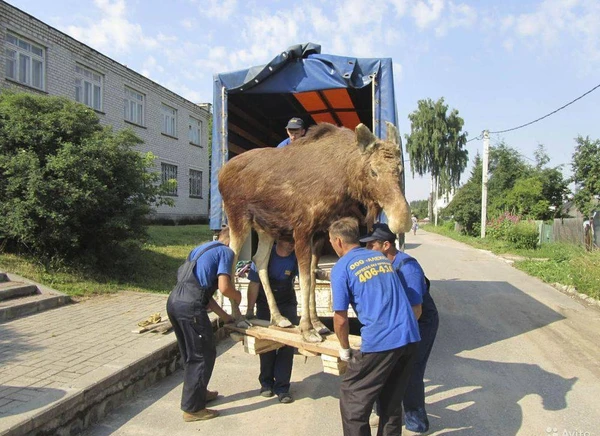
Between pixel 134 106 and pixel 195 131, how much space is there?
5223mm

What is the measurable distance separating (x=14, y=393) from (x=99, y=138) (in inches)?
238

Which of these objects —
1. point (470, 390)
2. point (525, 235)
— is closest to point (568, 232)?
point (525, 235)

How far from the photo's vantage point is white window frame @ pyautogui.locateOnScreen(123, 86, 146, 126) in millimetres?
17953

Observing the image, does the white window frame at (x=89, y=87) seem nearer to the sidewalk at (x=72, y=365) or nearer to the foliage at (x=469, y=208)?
the sidewalk at (x=72, y=365)

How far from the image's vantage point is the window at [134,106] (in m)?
Answer: 18.0

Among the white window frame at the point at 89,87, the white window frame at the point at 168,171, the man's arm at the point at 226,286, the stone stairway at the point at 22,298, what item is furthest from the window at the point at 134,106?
the man's arm at the point at 226,286

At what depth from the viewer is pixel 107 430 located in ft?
11.7

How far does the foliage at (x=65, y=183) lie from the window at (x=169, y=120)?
40.2ft

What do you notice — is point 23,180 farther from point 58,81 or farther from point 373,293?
point 58,81

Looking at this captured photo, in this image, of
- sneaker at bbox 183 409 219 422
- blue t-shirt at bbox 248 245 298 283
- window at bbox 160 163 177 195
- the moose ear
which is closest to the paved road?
sneaker at bbox 183 409 219 422

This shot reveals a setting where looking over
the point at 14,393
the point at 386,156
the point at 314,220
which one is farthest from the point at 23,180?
the point at 386,156

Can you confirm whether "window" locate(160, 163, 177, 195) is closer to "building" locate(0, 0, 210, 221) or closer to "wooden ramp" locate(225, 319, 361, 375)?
"building" locate(0, 0, 210, 221)

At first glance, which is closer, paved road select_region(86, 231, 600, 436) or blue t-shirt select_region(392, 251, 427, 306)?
blue t-shirt select_region(392, 251, 427, 306)

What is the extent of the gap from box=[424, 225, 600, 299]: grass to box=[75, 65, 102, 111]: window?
1618 centimetres
